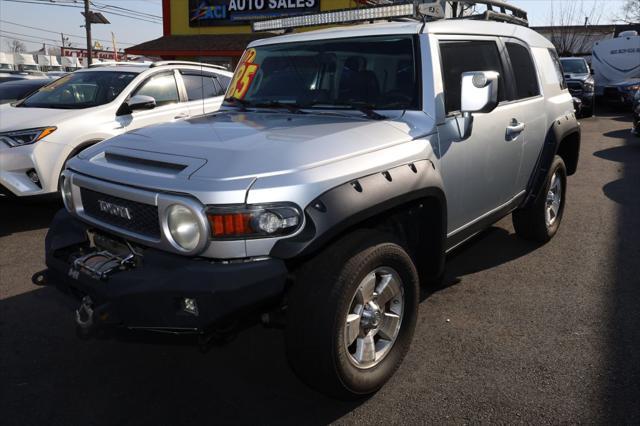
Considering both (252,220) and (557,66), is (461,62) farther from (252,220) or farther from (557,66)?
(557,66)

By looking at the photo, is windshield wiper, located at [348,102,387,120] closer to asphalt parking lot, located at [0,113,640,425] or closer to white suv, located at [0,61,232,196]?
asphalt parking lot, located at [0,113,640,425]

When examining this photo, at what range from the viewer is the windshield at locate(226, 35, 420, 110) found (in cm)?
347

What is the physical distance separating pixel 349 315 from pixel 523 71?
2878 millimetres

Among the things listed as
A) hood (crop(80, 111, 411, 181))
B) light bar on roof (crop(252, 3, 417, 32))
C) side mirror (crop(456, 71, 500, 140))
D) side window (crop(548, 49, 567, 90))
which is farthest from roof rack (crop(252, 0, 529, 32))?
hood (crop(80, 111, 411, 181))

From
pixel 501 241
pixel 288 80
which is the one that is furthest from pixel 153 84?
pixel 501 241

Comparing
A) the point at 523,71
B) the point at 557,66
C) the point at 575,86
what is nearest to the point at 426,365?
the point at 523,71

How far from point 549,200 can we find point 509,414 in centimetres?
296

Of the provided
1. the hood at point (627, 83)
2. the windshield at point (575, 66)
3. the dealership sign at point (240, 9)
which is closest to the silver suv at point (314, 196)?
the windshield at point (575, 66)

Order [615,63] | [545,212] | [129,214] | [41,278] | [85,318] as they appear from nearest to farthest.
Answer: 1. [85,318]
2. [129,214]
3. [41,278]
4. [545,212]
5. [615,63]

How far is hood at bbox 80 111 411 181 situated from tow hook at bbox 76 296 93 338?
2.48ft

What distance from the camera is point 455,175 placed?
3455 millimetres

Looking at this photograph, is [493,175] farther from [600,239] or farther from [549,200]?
[600,239]

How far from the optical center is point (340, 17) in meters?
4.03

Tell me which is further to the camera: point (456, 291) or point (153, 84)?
point (153, 84)
